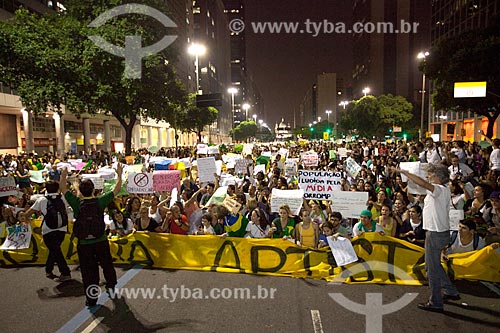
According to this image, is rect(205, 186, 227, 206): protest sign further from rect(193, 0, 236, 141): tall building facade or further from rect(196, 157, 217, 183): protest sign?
rect(193, 0, 236, 141): tall building facade

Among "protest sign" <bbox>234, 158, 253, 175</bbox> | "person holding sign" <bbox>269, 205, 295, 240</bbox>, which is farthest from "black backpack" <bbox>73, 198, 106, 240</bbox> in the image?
"protest sign" <bbox>234, 158, 253, 175</bbox>

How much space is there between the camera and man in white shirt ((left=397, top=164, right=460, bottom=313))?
5.73 meters

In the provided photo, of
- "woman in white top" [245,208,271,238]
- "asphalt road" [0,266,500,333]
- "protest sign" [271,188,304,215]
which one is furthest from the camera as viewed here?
"protest sign" [271,188,304,215]

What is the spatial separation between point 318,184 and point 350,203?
39.0 inches

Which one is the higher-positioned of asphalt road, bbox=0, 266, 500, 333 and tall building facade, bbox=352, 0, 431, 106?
tall building facade, bbox=352, 0, 431, 106

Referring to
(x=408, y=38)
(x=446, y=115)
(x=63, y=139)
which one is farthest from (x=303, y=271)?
(x=408, y=38)

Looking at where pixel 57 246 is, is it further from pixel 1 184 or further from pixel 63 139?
pixel 63 139

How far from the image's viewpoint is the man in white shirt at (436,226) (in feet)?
18.8

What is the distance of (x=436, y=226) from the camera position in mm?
5734

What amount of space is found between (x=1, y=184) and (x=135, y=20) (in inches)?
722

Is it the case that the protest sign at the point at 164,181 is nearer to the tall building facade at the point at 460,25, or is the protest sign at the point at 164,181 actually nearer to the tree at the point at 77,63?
the tree at the point at 77,63

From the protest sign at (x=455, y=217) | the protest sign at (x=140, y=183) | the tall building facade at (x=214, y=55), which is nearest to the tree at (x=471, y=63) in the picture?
the protest sign at (x=455, y=217)

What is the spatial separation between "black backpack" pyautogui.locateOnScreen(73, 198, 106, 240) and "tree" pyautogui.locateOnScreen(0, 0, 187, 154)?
19.3 meters

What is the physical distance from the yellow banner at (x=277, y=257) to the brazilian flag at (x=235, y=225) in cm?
66
